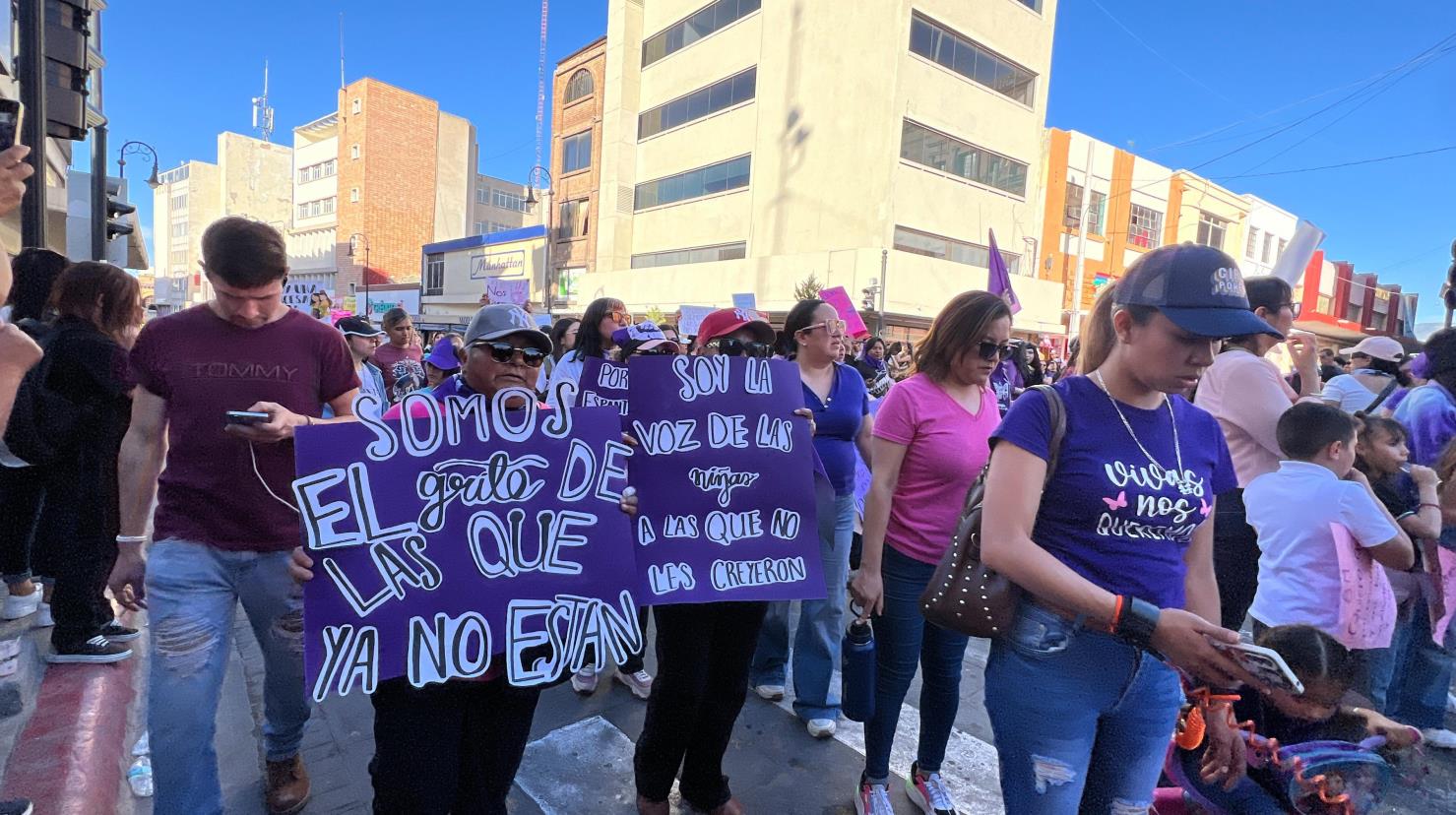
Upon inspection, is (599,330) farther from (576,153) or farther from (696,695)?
(576,153)

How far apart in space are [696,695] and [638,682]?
4.65 feet

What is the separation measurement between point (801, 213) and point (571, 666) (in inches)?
1056

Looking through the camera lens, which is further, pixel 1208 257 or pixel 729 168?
pixel 729 168

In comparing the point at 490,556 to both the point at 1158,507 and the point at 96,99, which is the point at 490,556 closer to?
the point at 1158,507

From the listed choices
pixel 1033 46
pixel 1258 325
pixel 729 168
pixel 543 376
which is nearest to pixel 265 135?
pixel 729 168

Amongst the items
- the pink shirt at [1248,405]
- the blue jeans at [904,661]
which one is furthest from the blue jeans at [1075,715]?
the pink shirt at [1248,405]

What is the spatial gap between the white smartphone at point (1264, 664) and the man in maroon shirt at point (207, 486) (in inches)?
97.0

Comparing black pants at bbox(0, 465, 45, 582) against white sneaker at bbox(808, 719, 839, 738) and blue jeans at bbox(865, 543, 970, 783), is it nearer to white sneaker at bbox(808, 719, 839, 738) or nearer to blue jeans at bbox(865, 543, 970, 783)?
white sneaker at bbox(808, 719, 839, 738)

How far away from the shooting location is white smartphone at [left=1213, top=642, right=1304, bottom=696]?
4.84 ft

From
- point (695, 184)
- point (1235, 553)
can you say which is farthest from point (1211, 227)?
point (1235, 553)

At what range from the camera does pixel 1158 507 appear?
5.78 ft

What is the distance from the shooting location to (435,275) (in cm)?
4494

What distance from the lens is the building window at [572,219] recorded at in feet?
122

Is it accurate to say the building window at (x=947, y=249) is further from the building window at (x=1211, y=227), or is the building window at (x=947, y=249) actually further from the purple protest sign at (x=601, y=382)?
the purple protest sign at (x=601, y=382)
